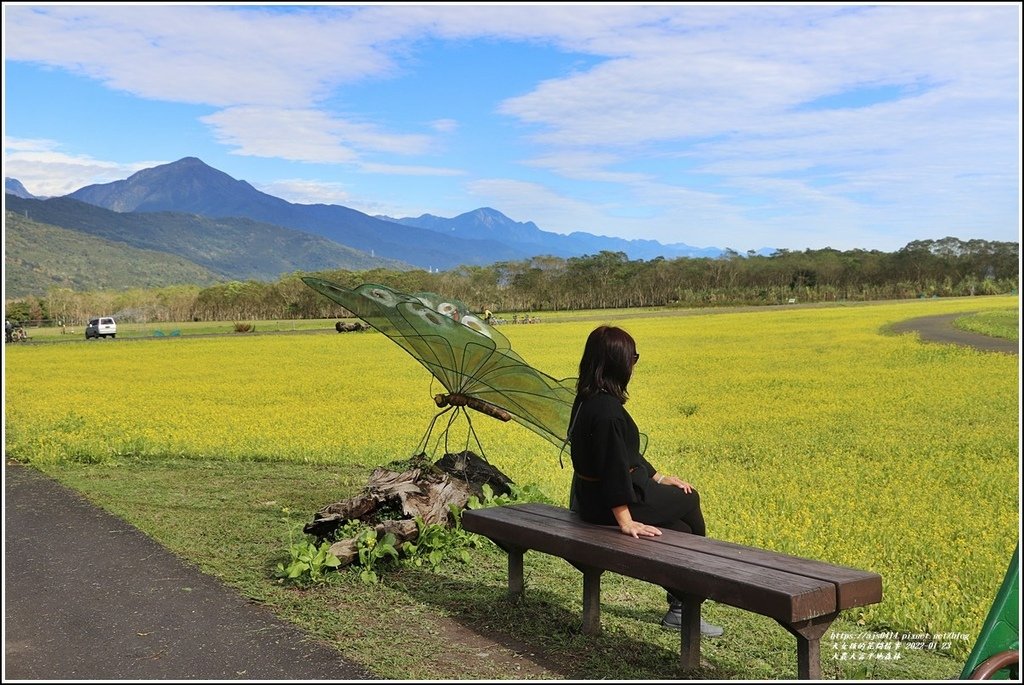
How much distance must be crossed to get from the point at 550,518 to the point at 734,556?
3.71ft

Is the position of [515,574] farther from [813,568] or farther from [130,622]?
[130,622]

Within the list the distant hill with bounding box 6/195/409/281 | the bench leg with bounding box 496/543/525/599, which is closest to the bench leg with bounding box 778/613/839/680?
the bench leg with bounding box 496/543/525/599

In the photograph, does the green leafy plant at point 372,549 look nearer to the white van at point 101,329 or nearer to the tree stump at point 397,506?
the tree stump at point 397,506

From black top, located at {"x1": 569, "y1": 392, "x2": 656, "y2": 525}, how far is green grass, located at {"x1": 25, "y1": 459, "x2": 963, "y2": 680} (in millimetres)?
657

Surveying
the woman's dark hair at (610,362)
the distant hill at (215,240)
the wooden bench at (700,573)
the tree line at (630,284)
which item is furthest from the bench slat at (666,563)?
the distant hill at (215,240)

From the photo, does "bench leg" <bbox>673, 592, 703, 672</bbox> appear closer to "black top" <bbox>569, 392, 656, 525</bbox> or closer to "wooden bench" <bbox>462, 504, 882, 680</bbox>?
"wooden bench" <bbox>462, 504, 882, 680</bbox>

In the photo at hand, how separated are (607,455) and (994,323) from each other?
28.5 m

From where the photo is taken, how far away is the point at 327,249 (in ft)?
547

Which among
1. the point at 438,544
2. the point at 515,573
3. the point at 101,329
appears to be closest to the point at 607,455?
the point at 515,573

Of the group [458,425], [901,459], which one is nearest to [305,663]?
[901,459]

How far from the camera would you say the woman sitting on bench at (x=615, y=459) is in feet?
14.0

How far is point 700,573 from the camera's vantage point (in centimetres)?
365

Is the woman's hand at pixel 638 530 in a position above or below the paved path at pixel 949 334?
below

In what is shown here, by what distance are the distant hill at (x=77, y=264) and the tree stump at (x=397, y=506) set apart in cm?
9677
